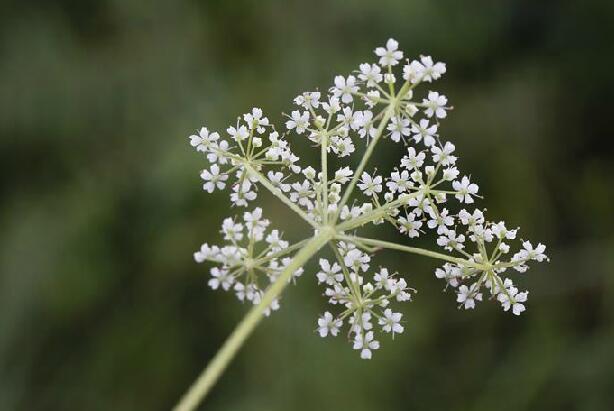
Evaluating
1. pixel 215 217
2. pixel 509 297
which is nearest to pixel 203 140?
pixel 509 297

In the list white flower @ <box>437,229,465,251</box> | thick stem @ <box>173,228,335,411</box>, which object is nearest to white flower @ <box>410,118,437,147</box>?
white flower @ <box>437,229,465,251</box>

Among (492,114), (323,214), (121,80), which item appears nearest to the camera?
(323,214)

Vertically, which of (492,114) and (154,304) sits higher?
(492,114)

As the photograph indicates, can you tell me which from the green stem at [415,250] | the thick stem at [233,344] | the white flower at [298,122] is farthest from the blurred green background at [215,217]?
the thick stem at [233,344]

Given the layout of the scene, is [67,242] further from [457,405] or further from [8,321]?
[457,405]

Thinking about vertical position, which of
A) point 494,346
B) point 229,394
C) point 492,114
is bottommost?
point 229,394

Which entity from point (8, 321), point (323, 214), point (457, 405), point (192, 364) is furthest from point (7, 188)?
point (323, 214)
